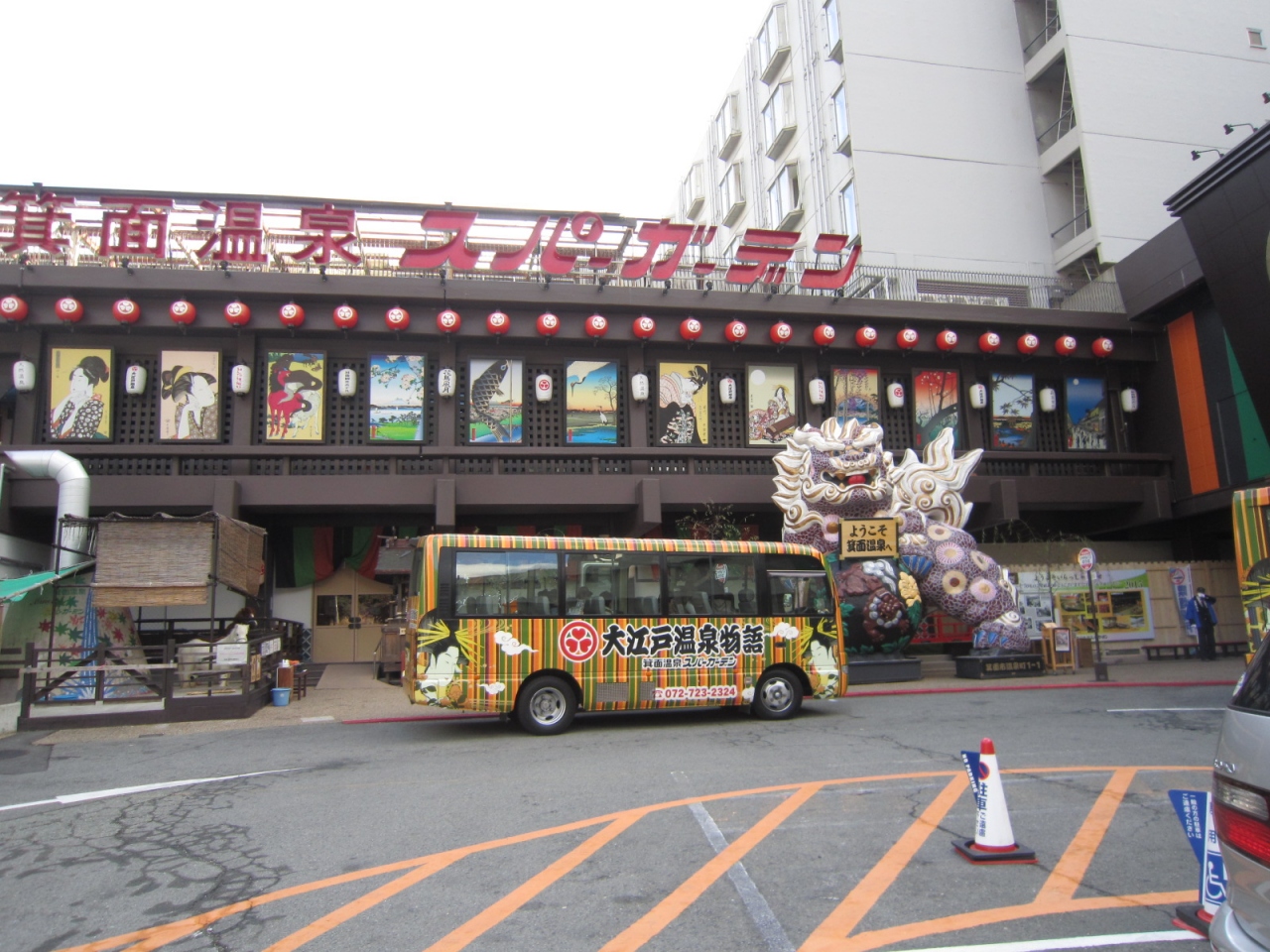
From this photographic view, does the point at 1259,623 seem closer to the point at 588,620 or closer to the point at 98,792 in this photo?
the point at 588,620

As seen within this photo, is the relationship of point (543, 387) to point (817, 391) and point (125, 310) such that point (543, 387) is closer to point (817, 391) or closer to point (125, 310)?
point (817, 391)

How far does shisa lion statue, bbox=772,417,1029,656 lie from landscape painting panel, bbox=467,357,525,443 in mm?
6336

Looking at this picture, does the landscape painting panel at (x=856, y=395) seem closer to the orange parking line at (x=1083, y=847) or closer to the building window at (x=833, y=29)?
the building window at (x=833, y=29)

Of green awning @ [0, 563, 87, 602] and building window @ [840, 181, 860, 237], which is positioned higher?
building window @ [840, 181, 860, 237]

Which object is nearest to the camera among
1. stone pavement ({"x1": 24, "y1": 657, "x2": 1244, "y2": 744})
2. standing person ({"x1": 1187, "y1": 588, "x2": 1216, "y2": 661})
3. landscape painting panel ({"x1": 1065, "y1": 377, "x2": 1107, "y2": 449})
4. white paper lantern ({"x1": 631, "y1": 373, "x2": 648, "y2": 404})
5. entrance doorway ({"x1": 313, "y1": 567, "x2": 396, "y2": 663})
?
stone pavement ({"x1": 24, "y1": 657, "x2": 1244, "y2": 744})

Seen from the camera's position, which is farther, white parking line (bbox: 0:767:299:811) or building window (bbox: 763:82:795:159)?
building window (bbox: 763:82:795:159)

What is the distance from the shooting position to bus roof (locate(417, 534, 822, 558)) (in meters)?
11.2

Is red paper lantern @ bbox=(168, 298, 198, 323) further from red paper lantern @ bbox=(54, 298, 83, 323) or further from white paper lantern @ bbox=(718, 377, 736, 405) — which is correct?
white paper lantern @ bbox=(718, 377, 736, 405)

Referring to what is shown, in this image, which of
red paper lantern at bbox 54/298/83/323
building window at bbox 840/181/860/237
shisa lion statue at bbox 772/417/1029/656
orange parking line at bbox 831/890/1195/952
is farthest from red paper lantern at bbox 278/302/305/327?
orange parking line at bbox 831/890/1195/952

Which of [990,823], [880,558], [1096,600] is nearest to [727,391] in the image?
[880,558]

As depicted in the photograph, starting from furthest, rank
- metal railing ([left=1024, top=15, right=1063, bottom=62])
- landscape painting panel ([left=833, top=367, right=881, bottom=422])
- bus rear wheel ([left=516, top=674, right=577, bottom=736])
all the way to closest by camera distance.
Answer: metal railing ([left=1024, top=15, right=1063, bottom=62]) < landscape painting panel ([left=833, top=367, right=881, bottom=422]) < bus rear wheel ([left=516, top=674, right=577, bottom=736])

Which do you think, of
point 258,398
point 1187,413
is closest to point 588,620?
point 258,398

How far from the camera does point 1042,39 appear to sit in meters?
28.5

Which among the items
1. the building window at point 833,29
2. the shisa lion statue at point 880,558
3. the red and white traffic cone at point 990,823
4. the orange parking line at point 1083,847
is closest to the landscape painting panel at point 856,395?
the shisa lion statue at point 880,558
